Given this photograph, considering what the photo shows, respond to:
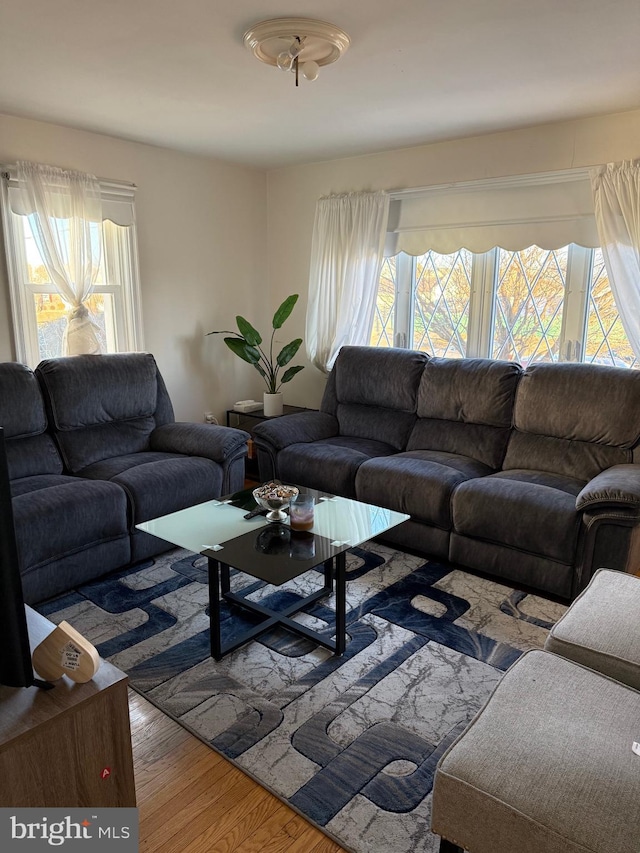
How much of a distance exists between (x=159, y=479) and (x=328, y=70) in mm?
2115

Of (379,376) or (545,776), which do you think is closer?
(545,776)

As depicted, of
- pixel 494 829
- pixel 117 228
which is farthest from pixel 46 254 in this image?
pixel 494 829

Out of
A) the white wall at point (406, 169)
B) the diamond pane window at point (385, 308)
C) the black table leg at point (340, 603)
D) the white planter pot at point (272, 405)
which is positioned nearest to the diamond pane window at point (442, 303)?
the diamond pane window at point (385, 308)

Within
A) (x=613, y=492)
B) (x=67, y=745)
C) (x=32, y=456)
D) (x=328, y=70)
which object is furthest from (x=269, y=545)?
(x=328, y=70)

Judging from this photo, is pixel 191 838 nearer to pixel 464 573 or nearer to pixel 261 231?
pixel 464 573

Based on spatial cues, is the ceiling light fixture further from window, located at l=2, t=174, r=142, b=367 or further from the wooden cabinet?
the wooden cabinet

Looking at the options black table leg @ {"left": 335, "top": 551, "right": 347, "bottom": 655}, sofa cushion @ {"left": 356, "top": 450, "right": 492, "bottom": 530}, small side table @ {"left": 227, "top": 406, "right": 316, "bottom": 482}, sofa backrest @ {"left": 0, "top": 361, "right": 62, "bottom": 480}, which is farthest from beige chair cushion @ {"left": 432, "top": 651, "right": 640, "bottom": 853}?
small side table @ {"left": 227, "top": 406, "right": 316, "bottom": 482}

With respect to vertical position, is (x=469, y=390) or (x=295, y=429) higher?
(x=469, y=390)

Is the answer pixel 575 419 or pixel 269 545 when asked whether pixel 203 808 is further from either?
pixel 575 419

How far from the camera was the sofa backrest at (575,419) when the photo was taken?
3135 mm

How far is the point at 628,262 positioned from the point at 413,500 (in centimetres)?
176

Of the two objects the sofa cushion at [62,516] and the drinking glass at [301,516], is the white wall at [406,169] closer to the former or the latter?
the sofa cushion at [62,516]

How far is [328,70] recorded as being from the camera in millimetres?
2666

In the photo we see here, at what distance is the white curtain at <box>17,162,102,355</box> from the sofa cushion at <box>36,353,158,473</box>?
303mm
